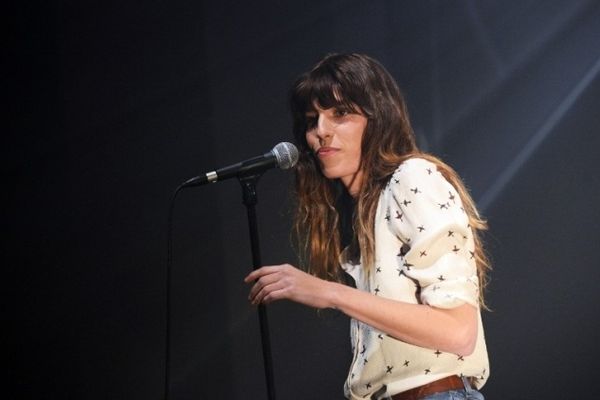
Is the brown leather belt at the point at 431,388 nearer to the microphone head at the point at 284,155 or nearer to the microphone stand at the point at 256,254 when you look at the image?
the microphone stand at the point at 256,254

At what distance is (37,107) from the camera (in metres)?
2.54

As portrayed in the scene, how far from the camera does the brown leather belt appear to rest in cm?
141

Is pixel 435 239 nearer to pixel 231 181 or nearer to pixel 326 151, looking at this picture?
pixel 326 151

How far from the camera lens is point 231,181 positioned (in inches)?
107

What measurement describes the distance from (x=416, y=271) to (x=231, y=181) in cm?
143

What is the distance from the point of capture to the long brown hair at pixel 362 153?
1563 millimetres

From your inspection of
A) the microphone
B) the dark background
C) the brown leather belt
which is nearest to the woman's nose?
the microphone

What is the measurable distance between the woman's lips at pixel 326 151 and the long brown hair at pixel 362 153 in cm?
7

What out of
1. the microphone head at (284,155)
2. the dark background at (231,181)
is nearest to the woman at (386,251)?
the microphone head at (284,155)

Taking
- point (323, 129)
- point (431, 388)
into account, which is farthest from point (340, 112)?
point (431, 388)

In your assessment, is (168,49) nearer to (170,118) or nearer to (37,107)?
(170,118)

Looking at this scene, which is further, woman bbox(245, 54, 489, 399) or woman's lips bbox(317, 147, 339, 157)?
woman's lips bbox(317, 147, 339, 157)

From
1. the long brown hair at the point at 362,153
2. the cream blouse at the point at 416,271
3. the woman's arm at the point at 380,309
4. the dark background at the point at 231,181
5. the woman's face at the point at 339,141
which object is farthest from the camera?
the dark background at the point at 231,181

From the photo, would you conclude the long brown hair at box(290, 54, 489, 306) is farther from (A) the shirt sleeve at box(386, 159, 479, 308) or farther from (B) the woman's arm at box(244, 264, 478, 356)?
(B) the woman's arm at box(244, 264, 478, 356)
